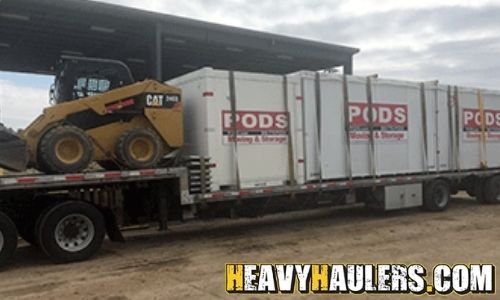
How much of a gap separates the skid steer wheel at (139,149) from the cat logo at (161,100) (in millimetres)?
525

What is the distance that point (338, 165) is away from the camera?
480 inches

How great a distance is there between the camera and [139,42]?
2377cm

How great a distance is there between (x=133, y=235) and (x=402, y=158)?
6.72 meters

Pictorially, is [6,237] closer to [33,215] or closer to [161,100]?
[33,215]

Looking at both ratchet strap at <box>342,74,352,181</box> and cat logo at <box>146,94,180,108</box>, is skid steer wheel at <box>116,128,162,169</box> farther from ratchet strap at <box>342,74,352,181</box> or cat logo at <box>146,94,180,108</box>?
ratchet strap at <box>342,74,352,181</box>

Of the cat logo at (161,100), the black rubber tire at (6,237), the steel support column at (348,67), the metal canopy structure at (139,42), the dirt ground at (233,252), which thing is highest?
the metal canopy structure at (139,42)

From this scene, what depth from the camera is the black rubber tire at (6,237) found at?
27.0ft

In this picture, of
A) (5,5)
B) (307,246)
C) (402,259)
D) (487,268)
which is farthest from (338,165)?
(5,5)

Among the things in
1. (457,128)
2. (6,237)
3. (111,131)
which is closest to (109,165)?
(111,131)

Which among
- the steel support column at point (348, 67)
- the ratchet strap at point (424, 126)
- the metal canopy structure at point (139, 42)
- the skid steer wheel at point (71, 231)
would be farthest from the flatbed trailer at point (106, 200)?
the steel support column at point (348, 67)

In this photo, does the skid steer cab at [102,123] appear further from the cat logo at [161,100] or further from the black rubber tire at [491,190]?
the black rubber tire at [491,190]

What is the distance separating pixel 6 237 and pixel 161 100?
352 centimetres

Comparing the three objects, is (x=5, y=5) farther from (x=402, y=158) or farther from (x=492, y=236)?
(x=492, y=236)

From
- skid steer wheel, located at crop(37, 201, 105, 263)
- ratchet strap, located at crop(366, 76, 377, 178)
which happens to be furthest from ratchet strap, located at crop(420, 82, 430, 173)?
skid steer wheel, located at crop(37, 201, 105, 263)
